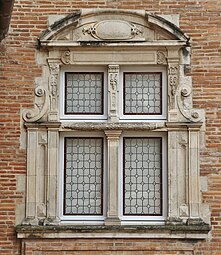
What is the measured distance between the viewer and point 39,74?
11180mm

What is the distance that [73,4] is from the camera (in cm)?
1130

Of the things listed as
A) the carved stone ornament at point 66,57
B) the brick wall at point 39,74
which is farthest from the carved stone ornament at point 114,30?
the carved stone ornament at point 66,57

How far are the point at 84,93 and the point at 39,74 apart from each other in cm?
83

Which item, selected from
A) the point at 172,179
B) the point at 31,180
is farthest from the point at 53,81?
the point at 172,179

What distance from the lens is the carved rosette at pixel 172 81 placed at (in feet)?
36.4

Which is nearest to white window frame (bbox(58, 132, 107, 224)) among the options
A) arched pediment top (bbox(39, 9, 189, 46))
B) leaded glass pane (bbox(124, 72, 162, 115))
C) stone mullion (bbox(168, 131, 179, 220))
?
leaded glass pane (bbox(124, 72, 162, 115))

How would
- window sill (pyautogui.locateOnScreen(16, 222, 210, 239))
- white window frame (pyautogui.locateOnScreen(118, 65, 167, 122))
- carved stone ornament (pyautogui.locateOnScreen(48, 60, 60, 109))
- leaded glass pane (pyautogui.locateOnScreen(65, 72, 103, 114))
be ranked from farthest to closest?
leaded glass pane (pyautogui.locateOnScreen(65, 72, 103, 114)) → white window frame (pyautogui.locateOnScreen(118, 65, 167, 122)) → carved stone ornament (pyautogui.locateOnScreen(48, 60, 60, 109)) → window sill (pyautogui.locateOnScreen(16, 222, 210, 239))

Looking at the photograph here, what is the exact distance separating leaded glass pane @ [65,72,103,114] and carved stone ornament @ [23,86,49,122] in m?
0.40

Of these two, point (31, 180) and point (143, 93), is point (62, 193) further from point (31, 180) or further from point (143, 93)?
point (143, 93)

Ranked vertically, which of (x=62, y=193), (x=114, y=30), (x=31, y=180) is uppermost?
(x=114, y=30)

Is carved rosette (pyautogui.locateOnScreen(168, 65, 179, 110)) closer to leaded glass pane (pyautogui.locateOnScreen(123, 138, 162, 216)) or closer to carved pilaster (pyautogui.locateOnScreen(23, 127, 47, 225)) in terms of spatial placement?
leaded glass pane (pyautogui.locateOnScreen(123, 138, 162, 216))

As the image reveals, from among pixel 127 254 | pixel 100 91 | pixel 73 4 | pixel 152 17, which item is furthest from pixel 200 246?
pixel 73 4

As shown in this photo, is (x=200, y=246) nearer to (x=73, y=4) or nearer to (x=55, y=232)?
(x=55, y=232)

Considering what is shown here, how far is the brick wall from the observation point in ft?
35.5
